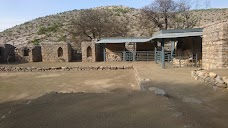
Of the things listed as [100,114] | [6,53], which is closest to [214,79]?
[100,114]

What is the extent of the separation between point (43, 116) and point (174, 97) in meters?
3.97

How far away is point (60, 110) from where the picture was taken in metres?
5.25

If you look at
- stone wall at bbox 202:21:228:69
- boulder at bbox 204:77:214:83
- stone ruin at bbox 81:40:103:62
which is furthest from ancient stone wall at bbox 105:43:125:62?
boulder at bbox 204:77:214:83

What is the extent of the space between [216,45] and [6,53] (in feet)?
74.2

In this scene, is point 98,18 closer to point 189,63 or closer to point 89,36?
point 89,36

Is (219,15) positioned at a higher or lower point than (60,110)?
higher

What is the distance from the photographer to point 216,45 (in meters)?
11.0

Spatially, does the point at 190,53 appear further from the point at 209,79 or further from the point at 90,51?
the point at 90,51

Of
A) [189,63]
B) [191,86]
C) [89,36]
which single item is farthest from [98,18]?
[191,86]

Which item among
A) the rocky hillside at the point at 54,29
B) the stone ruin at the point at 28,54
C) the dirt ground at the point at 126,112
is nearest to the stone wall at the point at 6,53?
the stone ruin at the point at 28,54

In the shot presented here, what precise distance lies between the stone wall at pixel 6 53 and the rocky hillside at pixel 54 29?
8243mm

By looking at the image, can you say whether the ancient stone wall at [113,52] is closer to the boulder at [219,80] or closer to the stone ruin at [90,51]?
the stone ruin at [90,51]

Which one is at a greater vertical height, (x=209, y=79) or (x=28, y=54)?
(x=28, y=54)

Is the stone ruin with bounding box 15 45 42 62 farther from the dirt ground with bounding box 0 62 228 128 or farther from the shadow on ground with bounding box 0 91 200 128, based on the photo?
the shadow on ground with bounding box 0 91 200 128
